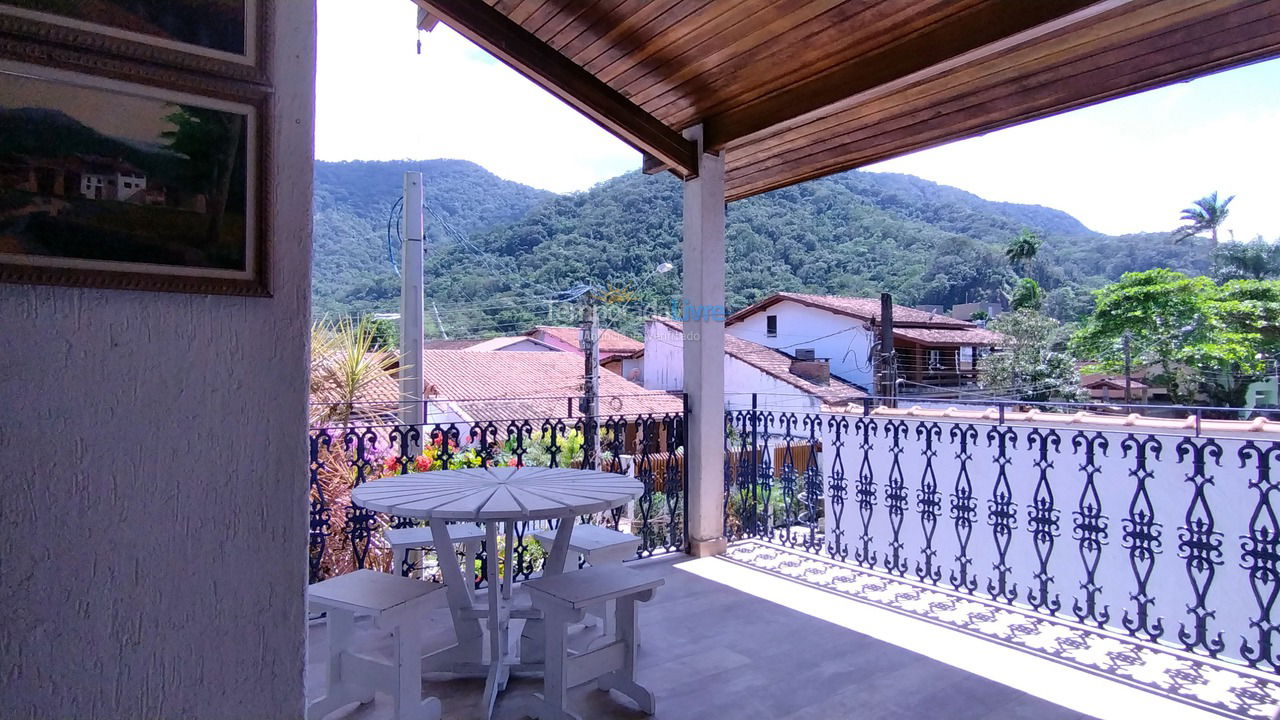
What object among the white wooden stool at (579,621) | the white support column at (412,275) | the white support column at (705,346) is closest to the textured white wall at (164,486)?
the white wooden stool at (579,621)

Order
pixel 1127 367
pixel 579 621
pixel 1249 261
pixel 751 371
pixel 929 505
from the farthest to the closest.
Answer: pixel 1249 261 < pixel 1127 367 < pixel 751 371 < pixel 929 505 < pixel 579 621

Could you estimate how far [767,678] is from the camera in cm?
257

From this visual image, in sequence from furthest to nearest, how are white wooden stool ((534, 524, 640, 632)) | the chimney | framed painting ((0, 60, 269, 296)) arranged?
the chimney < white wooden stool ((534, 524, 640, 632)) < framed painting ((0, 60, 269, 296))

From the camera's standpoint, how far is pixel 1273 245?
98.0 ft

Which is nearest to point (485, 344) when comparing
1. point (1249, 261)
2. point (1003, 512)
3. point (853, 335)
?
point (853, 335)

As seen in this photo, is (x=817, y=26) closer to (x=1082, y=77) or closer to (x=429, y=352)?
(x=1082, y=77)

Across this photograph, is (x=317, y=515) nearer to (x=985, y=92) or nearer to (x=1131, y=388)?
(x=985, y=92)

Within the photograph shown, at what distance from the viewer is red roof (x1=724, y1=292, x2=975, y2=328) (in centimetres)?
2073

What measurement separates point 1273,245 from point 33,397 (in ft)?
137

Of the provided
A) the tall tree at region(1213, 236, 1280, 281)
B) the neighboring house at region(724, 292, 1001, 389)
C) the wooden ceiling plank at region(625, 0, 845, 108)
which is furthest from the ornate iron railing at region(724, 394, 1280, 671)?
the tall tree at region(1213, 236, 1280, 281)

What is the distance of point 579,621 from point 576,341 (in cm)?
1939

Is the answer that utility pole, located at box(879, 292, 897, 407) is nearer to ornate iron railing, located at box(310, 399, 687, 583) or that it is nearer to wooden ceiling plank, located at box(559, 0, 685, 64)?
ornate iron railing, located at box(310, 399, 687, 583)

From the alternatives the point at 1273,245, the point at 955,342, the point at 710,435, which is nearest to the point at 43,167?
the point at 710,435

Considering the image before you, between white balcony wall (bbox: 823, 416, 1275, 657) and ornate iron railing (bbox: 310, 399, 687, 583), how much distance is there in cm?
109
